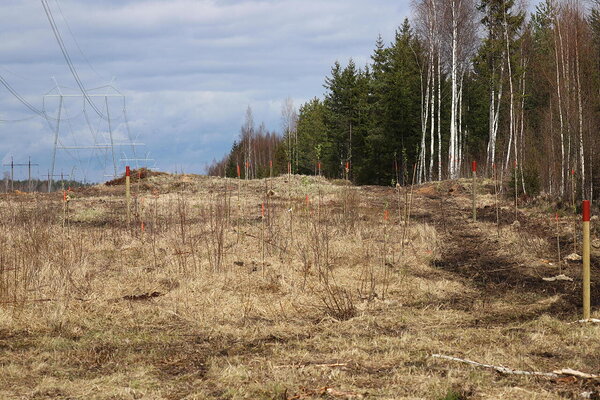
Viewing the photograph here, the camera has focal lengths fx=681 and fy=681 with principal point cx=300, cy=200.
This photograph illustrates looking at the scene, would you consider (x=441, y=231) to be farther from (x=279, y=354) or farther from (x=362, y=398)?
(x=362, y=398)

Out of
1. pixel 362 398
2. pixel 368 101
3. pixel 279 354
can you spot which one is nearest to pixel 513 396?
pixel 362 398

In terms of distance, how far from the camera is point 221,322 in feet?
23.6

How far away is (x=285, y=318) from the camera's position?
7.30 m

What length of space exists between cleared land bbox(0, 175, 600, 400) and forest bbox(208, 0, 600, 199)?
8.36 metres

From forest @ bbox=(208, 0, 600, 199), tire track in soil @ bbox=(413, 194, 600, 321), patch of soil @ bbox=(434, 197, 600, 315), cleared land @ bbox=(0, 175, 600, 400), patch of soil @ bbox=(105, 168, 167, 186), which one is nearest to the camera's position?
cleared land @ bbox=(0, 175, 600, 400)

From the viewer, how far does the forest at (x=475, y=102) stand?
2117 centimetres

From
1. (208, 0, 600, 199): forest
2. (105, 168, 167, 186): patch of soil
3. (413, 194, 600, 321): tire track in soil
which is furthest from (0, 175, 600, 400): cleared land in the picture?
(105, 168, 167, 186): patch of soil

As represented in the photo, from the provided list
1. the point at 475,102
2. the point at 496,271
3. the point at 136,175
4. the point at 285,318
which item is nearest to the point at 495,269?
the point at 496,271

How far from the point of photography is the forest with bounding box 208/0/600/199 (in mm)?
21172

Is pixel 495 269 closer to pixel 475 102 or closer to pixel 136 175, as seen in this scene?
pixel 136 175

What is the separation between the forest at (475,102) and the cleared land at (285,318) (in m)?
8.36

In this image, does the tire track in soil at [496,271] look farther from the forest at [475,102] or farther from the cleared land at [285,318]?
the forest at [475,102]

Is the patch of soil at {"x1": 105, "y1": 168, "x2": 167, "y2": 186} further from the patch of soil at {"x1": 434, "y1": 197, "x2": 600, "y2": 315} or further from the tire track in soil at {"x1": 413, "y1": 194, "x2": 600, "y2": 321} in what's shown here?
the patch of soil at {"x1": 434, "y1": 197, "x2": 600, "y2": 315}

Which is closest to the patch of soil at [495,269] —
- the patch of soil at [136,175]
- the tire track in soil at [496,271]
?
the tire track in soil at [496,271]
